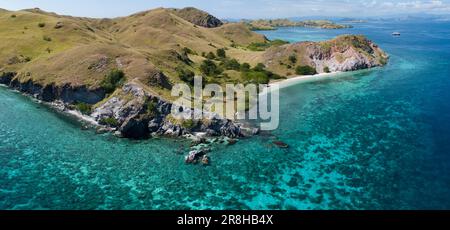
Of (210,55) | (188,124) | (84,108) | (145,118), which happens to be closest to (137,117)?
(145,118)

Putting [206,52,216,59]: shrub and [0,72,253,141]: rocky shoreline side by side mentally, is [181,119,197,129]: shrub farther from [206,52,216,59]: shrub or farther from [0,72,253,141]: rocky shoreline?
[206,52,216,59]: shrub

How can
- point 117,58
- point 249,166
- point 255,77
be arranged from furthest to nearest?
point 255,77 → point 117,58 → point 249,166

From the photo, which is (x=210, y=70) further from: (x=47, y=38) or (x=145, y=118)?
(x=47, y=38)

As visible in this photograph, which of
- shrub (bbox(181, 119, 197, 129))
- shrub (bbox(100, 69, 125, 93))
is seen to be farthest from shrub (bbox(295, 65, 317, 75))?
shrub (bbox(181, 119, 197, 129))

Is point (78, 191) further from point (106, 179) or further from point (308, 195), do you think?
point (308, 195)

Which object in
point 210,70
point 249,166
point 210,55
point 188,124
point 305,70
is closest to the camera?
point 249,166

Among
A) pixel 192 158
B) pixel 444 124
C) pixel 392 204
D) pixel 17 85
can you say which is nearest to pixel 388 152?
pixel 392 204

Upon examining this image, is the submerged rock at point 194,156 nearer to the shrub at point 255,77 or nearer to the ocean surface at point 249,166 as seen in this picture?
the ocean surface at point 249,166
